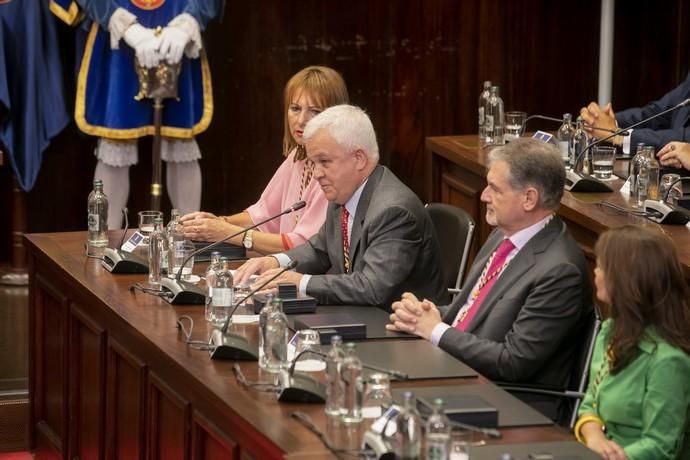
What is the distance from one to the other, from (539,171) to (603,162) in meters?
1.81

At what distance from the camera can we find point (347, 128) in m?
4.63

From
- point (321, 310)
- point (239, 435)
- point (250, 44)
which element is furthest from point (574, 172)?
point (250, 44)

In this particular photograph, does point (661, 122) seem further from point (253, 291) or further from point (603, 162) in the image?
point (253, 291)

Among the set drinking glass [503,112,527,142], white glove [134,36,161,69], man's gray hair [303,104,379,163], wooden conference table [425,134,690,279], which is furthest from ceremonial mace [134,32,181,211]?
man's gray hair [303,104,379,163]

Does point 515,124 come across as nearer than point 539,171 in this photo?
No

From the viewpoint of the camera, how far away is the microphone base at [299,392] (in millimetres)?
3463

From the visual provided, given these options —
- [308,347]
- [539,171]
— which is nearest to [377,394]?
[308,347]

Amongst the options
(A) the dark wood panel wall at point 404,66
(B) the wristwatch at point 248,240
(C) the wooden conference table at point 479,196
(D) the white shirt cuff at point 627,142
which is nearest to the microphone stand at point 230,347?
(B) the wristwatch at point 248,240

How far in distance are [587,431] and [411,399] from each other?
813 millimetres

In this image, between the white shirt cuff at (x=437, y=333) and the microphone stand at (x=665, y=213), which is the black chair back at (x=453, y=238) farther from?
the white shirt cuff at (x=437, y=333)

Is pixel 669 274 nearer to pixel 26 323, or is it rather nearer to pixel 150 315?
pixel 150 315

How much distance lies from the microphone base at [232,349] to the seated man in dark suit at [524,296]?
472 mm

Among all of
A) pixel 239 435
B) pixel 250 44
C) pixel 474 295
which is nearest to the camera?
pixel 239 435

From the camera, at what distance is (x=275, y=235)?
5340 millimetres
